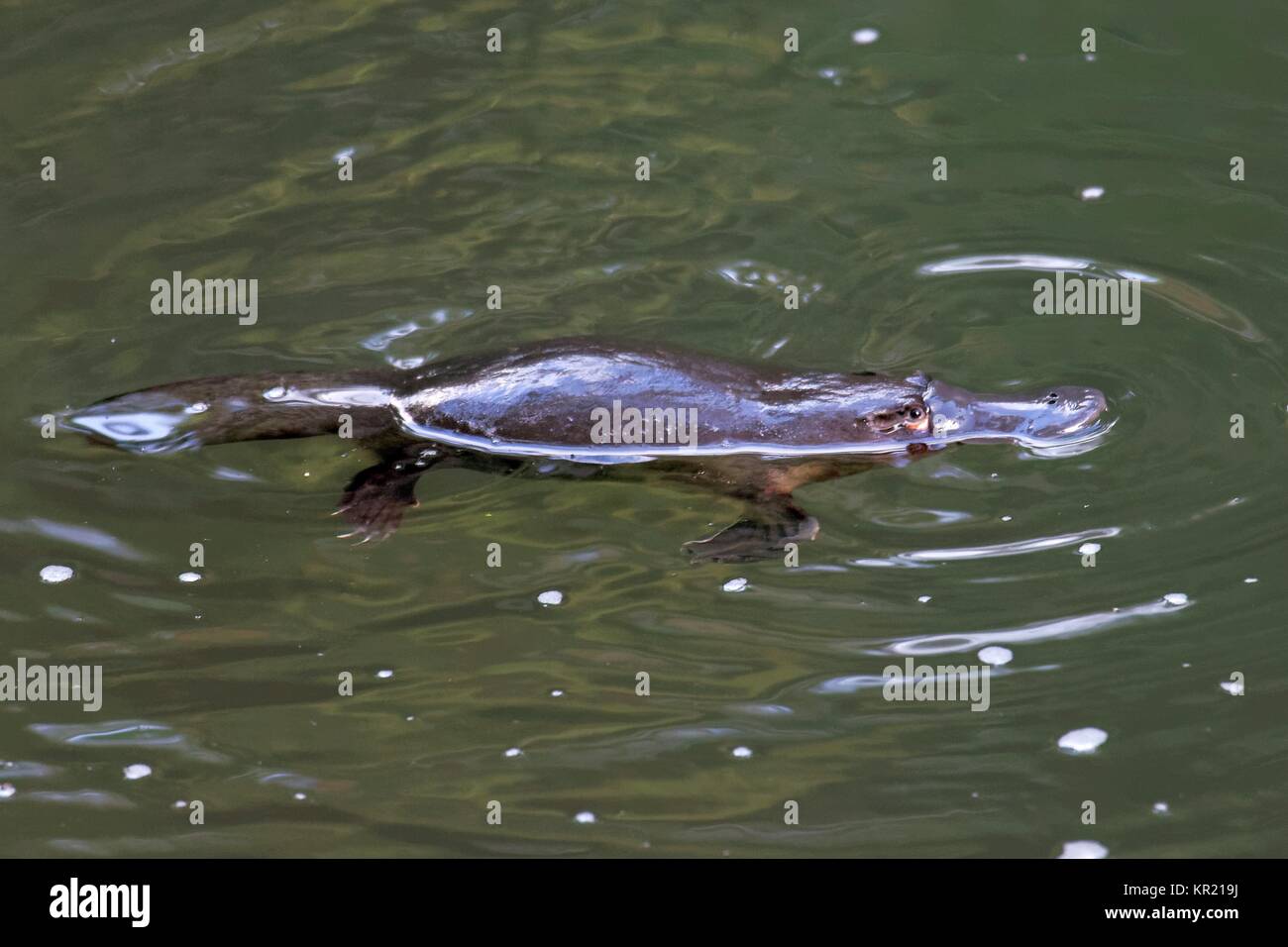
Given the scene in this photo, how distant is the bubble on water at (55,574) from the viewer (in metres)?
3.96

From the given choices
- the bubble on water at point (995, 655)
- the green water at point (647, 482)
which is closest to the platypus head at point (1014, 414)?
the green water at point (647, 482)

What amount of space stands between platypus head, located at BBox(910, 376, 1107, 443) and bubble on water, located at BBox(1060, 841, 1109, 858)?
144cm

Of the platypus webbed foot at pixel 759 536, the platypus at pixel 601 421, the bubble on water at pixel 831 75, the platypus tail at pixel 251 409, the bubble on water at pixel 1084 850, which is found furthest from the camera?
the bubble on water at pixel 831 75

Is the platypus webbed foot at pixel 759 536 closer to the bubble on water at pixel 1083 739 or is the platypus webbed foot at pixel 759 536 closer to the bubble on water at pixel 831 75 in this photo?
the bubble on water at pixel 1083 739

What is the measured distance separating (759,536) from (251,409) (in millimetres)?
1572

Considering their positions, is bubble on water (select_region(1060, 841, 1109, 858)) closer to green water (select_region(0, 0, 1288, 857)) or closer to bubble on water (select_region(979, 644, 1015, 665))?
green water (select_region(0, 0, 1288, 857))

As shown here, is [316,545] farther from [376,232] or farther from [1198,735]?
[1198,735]

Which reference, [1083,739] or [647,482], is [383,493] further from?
[1083,739]

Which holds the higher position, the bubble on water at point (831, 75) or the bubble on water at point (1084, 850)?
the bubble on water at point (831, 75)

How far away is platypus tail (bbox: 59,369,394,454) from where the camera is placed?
4.19 meters

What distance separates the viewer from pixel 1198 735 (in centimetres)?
345

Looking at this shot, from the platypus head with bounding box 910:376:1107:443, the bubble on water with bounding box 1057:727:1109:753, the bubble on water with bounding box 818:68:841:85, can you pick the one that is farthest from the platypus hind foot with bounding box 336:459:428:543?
the bubble on water with bounding box 818:68:841:85

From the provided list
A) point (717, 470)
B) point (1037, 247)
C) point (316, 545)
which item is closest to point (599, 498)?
point (717, 470)

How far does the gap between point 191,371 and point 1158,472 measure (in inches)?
124
